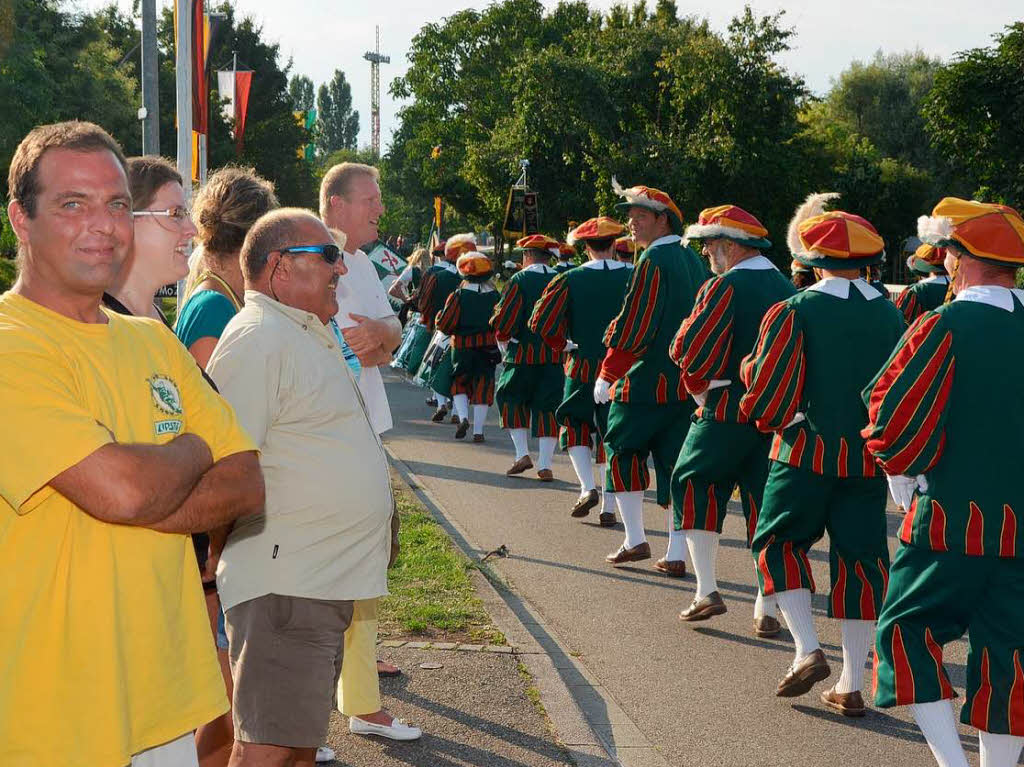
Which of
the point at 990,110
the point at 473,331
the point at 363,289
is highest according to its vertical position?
the point at 990,110

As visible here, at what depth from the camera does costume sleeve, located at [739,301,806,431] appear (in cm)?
572

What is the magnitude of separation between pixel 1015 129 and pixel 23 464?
35.5 m

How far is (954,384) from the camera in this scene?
14.5 ft

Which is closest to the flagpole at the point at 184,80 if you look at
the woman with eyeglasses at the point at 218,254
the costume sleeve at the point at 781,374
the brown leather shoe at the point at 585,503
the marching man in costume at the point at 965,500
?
the brown leather shoe at the point at 585,503

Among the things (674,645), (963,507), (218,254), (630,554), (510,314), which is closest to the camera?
(218,254)

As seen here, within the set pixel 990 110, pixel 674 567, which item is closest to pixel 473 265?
pixel 674 567

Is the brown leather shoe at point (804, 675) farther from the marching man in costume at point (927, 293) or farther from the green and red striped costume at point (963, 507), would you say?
the marching man in costume at point (927, 293)

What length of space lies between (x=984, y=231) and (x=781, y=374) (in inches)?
53.7

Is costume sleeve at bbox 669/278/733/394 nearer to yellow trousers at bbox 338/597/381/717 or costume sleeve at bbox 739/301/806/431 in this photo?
costume sleeve at bbox 739/301/806/431

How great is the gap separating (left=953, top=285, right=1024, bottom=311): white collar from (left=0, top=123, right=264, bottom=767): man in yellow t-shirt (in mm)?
2741

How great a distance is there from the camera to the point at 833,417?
18.6ft

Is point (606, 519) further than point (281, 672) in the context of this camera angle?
Yes

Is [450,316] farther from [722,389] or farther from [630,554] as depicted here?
[722,389]

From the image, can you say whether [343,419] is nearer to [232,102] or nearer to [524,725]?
[524,725]
